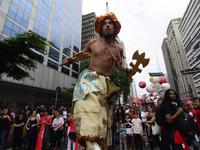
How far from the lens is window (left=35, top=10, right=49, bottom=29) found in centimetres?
1842

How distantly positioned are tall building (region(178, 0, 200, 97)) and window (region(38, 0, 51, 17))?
45.6 meters

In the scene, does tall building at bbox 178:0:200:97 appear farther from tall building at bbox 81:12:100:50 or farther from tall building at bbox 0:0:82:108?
tall building at bbox 0:0:82:108

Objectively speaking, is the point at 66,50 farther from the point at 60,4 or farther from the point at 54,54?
the point at 60,4

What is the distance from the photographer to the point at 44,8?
→ 2031 centimetres

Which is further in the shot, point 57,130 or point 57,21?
point 57,21

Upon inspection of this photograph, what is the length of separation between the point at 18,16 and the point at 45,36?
4.75 meters

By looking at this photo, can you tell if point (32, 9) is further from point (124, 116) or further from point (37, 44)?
point (124, 116)

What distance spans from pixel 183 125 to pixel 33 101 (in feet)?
66.8

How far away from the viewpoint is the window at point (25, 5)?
15.3 metres

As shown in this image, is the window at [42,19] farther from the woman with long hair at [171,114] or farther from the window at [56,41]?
the woman with long hair at [171,114]

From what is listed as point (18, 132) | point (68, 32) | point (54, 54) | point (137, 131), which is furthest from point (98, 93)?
point (68, 32)

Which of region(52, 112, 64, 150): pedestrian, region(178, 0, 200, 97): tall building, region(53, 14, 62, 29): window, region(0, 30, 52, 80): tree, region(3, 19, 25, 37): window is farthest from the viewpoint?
region(178, 0, 200, 97): tall building

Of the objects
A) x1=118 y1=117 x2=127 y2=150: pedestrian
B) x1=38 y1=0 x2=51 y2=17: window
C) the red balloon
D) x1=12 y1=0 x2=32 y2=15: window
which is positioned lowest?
x1=118 y1=117 x2=127 y2=150: pedestrian

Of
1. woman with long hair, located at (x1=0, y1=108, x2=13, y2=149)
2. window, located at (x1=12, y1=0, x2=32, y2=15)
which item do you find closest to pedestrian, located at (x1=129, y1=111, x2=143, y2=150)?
woman with long hair, located at (x1=0, y1=108, x2=13, y2=149)
